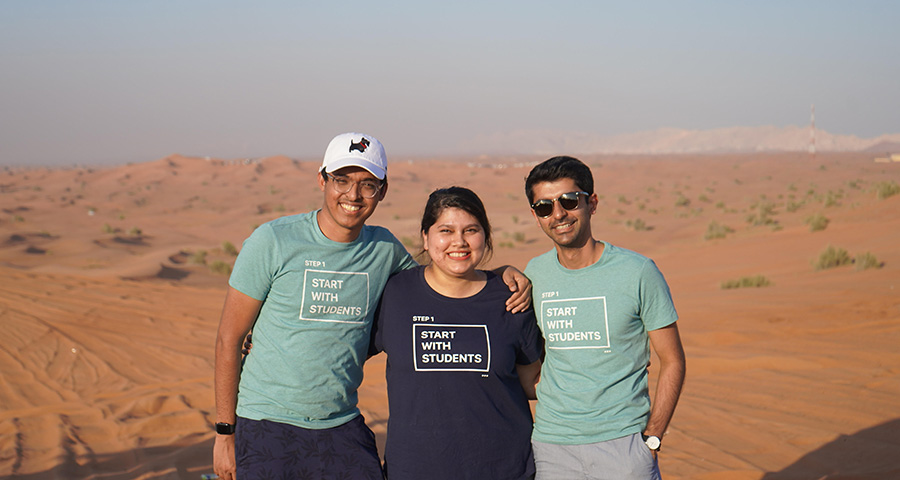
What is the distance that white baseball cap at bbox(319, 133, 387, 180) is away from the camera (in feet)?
9.79

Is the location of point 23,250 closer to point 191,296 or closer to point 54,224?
point 191,296

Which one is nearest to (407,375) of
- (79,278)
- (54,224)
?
(79,278)

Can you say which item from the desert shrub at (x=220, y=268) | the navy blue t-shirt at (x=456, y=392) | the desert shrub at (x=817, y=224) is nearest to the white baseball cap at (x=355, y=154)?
the navy blue t-shirt at (x=456, y=392)

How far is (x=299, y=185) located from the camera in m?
47.9

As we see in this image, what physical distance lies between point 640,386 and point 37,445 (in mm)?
5188

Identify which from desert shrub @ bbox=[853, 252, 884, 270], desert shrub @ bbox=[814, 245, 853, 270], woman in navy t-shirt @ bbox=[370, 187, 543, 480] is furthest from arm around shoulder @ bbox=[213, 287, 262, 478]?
desert shrub @ bbox=[814, 245, 853, 270]

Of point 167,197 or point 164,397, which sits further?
point 167,197

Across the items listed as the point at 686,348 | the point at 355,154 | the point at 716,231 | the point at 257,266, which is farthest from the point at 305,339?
the point at 716,231

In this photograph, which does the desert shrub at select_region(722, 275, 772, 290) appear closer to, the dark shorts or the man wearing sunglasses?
the man wearing sunglasses

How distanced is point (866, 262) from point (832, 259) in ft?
2.96

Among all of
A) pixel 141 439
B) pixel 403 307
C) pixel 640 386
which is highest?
pixel 403 307

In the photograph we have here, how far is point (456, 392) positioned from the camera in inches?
107

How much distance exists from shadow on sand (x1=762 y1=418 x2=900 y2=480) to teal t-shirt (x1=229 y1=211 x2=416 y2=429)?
11.8 feet

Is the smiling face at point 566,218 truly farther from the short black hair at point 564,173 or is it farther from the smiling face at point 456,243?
the smiling face at point 456,243
